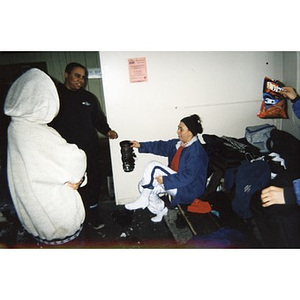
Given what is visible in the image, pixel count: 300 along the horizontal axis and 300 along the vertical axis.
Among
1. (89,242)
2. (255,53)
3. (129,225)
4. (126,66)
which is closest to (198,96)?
(255,53)

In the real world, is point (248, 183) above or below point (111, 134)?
below

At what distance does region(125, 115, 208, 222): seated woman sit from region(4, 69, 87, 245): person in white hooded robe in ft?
2.96

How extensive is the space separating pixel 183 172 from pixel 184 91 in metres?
0.98

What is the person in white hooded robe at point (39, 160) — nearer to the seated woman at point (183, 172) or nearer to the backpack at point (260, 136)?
the seated woman at point (183, 172)

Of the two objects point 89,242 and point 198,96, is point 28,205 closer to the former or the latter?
point 89,242

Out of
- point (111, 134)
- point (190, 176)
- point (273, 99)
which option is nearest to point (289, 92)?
point (273, 99)

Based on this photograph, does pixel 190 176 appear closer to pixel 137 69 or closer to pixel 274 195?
pixel 274 195

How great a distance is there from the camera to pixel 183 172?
195cm

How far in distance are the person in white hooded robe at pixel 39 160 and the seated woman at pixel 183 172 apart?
902mm

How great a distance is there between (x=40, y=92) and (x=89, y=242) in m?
1.63

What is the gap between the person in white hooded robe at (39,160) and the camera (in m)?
1.10

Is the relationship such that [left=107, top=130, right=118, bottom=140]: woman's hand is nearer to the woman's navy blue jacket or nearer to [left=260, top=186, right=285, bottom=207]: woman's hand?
the woman's navy blue jacket

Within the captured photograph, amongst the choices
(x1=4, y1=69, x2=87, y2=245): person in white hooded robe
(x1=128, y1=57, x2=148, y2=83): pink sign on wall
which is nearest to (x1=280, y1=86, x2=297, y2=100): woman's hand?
(x1=128, y1=57, x2=148, y2=83): pink sign on wall

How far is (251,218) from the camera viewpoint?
1709mm
